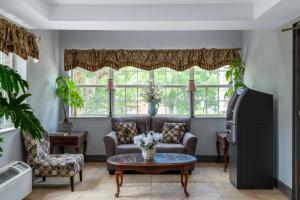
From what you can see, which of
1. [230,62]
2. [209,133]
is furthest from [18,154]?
[230,62]

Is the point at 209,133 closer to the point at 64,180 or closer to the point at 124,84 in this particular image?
the point at 124,84

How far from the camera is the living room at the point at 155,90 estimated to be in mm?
4980

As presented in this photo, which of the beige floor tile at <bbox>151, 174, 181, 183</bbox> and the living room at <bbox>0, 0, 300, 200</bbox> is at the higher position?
the living room at <bbox>0, 0, 300, 200</bbox>

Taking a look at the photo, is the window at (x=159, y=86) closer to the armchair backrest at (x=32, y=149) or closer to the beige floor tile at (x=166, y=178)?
the beige floor tile at (x=166, y=178)

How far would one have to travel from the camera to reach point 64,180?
19.4ft

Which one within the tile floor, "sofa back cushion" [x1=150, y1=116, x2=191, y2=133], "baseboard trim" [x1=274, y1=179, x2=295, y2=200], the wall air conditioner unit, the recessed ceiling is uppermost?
the recessed ceiling

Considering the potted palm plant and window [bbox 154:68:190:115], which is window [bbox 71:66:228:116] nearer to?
window [bbox 154:68:190:115]

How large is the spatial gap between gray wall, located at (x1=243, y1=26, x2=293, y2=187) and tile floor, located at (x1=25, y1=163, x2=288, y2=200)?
48 centimetres

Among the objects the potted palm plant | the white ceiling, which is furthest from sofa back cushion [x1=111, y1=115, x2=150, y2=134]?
the white ceiling

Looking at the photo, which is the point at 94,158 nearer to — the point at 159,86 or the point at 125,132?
the point at 125,132

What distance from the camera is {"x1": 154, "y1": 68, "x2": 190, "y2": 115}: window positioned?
303 inches

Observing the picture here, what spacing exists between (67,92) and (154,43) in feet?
6.42

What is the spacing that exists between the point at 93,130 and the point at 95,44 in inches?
67.6

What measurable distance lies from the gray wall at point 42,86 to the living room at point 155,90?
19 millimetres
